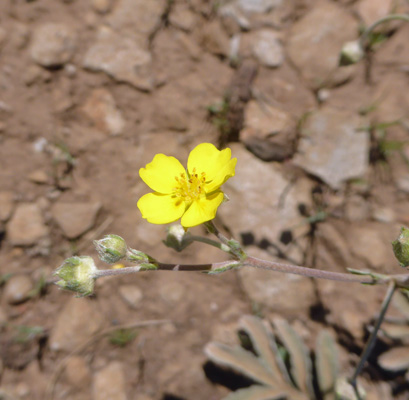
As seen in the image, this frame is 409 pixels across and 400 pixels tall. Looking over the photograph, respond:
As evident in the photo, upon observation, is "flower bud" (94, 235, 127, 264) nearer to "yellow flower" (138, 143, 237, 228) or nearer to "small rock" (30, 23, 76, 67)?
"yellow flower" (138, 143, 237, 228)

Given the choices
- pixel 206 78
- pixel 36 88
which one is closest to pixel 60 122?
pixel 36 88

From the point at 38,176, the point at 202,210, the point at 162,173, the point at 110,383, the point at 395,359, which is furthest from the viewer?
the point at 38,176

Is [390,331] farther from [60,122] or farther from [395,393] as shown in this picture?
[60,122]

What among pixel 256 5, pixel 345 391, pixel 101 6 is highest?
pixel 256 5

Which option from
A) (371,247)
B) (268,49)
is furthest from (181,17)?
(371,247)

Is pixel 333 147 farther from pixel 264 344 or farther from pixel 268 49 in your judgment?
pixel 264 344

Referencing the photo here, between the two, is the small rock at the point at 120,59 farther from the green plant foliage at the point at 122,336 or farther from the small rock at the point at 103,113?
the green plant foliage at the point at 122,336
